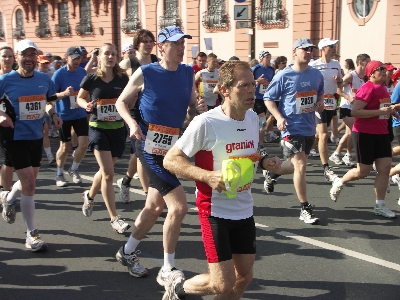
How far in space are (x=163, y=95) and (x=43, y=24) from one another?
30757mm

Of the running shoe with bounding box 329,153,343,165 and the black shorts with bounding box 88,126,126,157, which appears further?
the running shoe with bounding box 329,153,343,165

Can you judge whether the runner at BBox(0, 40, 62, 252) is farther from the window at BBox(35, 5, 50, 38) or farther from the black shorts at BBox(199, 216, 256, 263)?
the window at BBox(35, 5, 50, 38)

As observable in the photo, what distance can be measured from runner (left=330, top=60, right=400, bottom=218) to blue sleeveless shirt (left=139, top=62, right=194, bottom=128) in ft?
8.05

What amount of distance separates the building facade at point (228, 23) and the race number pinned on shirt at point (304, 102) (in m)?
9.13

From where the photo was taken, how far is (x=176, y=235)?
4113 millimetres

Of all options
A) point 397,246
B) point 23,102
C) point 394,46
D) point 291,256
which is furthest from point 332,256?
point 394,46

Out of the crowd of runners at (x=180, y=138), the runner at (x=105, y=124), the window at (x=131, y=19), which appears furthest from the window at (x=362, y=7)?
the runner at (x=105, y=124)

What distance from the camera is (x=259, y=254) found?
4.92m

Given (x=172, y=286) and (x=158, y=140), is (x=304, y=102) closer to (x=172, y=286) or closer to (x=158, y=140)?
(x=158, y=140)

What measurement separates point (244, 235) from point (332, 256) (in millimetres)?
1875

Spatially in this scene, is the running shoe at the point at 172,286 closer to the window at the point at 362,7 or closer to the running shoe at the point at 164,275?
the running shoe at the point at 164,275

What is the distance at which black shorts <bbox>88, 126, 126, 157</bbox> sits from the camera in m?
5.61

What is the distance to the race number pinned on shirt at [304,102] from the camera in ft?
19.6

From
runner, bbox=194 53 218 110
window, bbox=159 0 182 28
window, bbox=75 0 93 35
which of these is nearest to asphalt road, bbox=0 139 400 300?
runner, bbox=194 53 218 110
